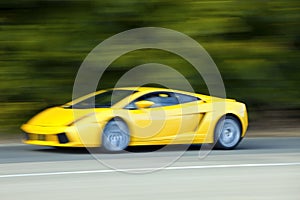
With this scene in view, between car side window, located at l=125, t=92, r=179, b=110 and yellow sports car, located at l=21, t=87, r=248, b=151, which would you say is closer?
yellow sports car, located at l=21, t=87, r=248, b=151

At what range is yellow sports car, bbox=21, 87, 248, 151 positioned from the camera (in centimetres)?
1135

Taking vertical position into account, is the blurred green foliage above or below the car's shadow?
above

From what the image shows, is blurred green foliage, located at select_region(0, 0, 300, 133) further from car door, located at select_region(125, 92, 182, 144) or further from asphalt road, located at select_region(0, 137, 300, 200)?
car door, located at select_region(125, 92, 182, 144)

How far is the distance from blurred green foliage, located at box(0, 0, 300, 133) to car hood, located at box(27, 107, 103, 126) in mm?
3310

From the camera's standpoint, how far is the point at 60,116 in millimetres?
11750

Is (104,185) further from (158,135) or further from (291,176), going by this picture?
(158,135)

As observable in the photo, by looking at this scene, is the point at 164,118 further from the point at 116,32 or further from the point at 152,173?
the point at 116,32

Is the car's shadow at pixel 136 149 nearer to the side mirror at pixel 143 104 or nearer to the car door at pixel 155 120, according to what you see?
the car door at pixel 155 120

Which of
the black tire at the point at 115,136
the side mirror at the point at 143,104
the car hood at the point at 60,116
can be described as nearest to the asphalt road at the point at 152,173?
the black tire at the point at 115,136

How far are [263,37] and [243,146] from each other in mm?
4102

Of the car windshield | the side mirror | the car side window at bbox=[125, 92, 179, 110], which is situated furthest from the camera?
the car side window at bbox=[125, 92, 179, 110]

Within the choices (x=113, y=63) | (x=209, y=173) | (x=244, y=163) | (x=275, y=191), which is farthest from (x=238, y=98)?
(x=275, y=191)

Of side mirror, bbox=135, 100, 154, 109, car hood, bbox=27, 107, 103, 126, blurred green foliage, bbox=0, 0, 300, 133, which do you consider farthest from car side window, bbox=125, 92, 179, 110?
blurred green foliage, bbox=0, 0, 300, 133

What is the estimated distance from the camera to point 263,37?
16.2 m
